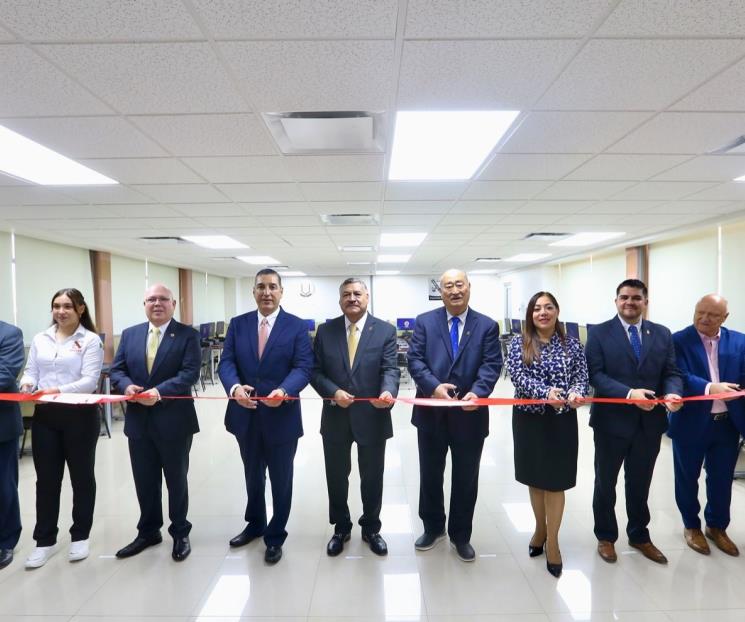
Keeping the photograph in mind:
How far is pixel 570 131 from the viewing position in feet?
8.50

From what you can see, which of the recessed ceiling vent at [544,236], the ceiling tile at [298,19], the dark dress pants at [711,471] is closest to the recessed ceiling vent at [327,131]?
the ceiling tile at [298,19]

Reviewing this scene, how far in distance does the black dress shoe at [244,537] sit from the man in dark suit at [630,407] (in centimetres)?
227

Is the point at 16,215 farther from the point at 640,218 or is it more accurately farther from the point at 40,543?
the point at 640,218

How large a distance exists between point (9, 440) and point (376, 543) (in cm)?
241

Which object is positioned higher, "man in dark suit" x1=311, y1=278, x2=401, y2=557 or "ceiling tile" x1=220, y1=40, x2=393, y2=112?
"ceiling tile" x1=220, y1=40, x2=393, y2=112

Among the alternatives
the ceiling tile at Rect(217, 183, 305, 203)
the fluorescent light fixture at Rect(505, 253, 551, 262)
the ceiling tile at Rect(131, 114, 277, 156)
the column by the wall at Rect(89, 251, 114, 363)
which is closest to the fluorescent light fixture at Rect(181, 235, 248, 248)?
the column by the wall at Rect(89, 251, 114, 363)

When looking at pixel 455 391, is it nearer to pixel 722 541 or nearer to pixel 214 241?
pixel 722 541

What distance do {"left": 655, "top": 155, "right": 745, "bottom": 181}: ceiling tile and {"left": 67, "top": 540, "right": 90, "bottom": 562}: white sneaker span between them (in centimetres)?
509

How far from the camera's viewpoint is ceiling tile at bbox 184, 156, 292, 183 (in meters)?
3.03

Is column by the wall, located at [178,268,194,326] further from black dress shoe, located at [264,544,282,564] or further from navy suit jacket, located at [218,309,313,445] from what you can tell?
black dress shoe, located at [264,544,282,564]

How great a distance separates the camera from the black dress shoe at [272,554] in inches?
99.5

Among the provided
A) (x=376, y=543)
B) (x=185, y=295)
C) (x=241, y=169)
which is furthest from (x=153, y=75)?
(x=185, y=295)

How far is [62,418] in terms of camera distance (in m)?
2.51

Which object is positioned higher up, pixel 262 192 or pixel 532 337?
pixel 262 192
